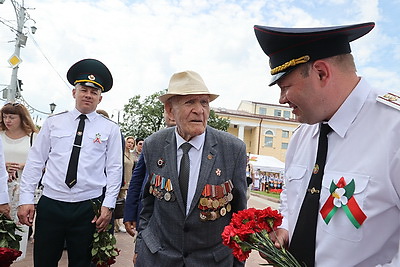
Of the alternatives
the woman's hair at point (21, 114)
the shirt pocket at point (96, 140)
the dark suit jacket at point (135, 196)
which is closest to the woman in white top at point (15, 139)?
the woman's hair at point (21, 114)

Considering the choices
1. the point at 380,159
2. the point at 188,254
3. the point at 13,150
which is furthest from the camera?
the point at 13,150

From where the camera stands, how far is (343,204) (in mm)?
1396

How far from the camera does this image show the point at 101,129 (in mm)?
3248

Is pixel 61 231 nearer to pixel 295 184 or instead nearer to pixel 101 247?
pixel 101 247

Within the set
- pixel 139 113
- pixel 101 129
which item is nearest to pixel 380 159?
pixel 101 129

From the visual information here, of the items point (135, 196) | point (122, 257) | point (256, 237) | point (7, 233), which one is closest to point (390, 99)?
point (256, 237)

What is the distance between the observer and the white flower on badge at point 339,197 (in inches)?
55.2

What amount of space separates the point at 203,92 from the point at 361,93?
114 cm

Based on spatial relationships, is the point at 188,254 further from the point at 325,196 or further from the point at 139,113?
the point at 139,113

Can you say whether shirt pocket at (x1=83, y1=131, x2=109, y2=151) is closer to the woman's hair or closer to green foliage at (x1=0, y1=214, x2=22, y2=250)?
green foliage at (x1=0, y1=214, x2=22, y2=250)

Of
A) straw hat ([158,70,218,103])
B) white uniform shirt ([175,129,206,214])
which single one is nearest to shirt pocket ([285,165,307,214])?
white uniform shirt ([175,129,206,214])

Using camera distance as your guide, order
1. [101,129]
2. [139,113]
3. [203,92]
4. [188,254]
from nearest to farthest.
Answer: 1. [188,254]
2. [203,92]
3. [101,129]
4. [139,113]

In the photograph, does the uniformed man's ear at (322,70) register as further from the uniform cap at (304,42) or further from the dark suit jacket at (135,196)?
the dark suit jacket at (135,196)

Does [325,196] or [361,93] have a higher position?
[361,93]
